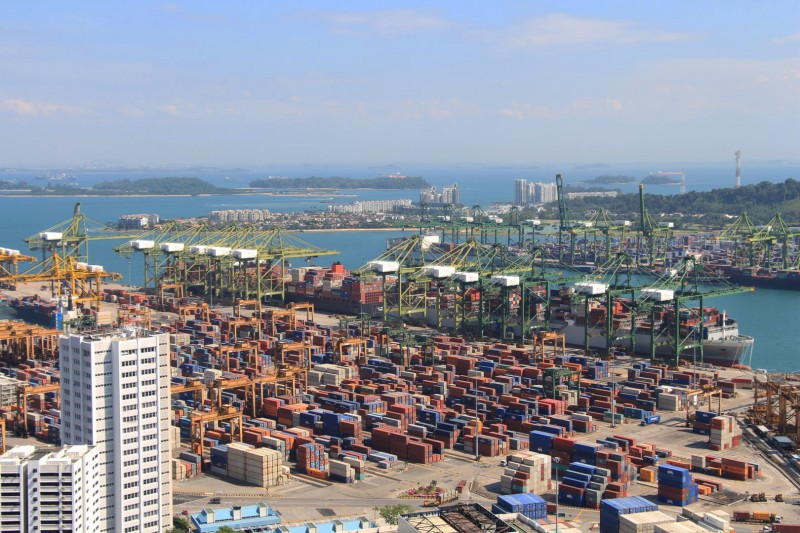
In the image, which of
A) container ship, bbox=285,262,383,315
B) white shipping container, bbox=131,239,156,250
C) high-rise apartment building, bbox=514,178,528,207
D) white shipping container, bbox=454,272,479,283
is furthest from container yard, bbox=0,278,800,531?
high-rise apartment building, bbox=514,178,528,207

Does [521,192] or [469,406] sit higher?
[521,192]

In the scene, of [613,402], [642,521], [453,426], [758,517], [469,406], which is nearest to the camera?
[642,521]

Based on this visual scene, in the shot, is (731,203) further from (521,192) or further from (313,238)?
(313,238)

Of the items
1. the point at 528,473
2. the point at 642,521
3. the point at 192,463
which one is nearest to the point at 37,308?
the point at 192,463

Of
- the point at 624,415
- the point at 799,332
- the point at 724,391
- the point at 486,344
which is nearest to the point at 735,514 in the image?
the point at 624,415

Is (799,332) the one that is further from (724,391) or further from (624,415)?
(624,415)
